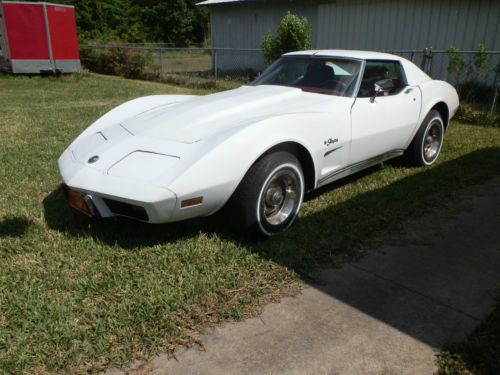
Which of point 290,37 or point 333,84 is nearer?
point 333,84

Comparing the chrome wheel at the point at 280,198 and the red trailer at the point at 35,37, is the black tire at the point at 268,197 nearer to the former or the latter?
the chrome wheel at the point at 280,198

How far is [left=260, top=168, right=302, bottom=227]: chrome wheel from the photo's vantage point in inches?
127

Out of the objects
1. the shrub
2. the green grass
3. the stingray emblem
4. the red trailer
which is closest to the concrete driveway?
the green grass

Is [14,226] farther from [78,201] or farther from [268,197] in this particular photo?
[268,197]

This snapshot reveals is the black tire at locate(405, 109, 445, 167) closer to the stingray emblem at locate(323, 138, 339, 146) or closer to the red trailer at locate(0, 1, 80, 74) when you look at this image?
the stingray emblem at locate(323, 138, 339, 146)

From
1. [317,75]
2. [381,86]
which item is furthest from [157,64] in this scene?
[381,86]

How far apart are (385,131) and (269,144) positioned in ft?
5.53

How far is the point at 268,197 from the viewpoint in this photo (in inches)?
129

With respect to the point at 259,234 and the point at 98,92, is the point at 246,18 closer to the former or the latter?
the point at 98,92

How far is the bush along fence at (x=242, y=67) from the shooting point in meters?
8.19

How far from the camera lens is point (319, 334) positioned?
2383mm

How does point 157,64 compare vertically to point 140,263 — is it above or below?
above

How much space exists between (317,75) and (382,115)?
2.41 feet

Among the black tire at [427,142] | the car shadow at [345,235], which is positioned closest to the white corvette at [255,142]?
the black tire at [427,142]
